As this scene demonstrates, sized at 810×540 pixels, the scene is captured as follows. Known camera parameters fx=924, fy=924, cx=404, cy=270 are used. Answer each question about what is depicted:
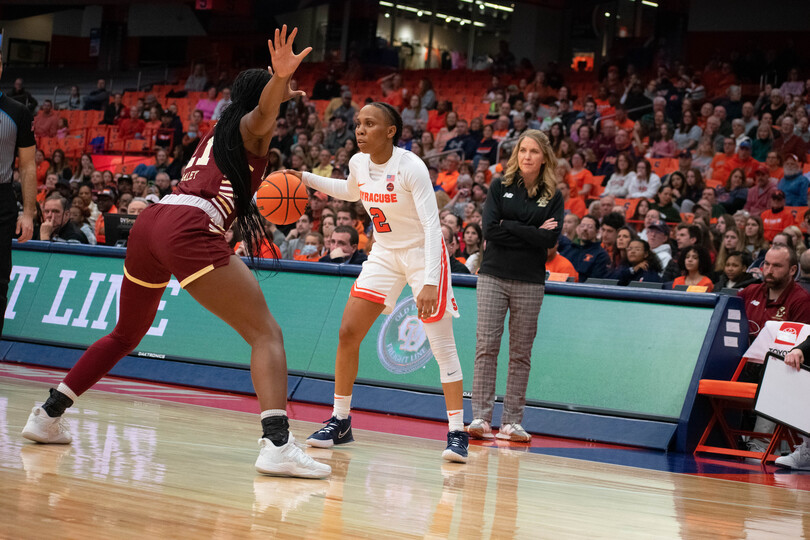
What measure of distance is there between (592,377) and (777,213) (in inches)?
269

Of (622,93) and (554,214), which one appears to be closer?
(554,214)

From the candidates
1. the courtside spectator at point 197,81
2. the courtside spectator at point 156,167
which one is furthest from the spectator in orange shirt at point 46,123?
the courtside spectator at point 156,167

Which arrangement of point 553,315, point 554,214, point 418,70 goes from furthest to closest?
point 418,70 < point 553,315 < point 554,214

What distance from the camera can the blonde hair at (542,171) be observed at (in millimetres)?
6926

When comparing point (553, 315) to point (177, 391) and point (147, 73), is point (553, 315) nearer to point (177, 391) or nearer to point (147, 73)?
point (177, 391)

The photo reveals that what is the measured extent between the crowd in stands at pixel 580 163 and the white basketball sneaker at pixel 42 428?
4.29 m

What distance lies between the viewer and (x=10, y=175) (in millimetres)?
6062

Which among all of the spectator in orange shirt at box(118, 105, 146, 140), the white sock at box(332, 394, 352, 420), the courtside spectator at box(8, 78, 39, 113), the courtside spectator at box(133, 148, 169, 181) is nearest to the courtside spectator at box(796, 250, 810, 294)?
the white sock at box(332, 394, 352, 420)

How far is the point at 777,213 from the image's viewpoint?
1283 centimetres

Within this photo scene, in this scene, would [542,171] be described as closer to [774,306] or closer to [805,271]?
[774,306]

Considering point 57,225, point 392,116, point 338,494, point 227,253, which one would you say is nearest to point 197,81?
point 57,225

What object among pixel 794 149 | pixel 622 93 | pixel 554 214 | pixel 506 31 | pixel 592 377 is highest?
pixel 506 31

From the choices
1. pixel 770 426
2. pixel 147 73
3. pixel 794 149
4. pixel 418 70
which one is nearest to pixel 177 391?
pixel 770 426

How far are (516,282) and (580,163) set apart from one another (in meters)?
8.59
